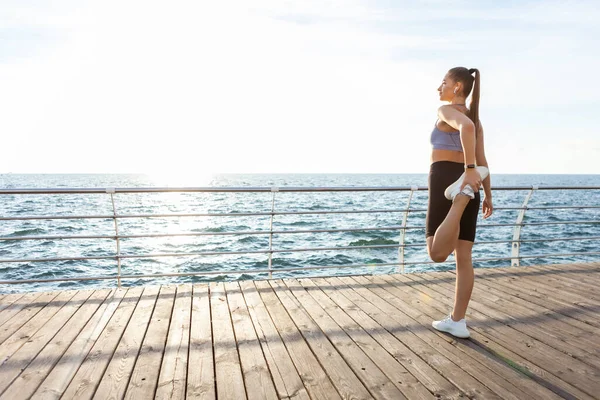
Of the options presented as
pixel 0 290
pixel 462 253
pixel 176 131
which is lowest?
pixel 0 290

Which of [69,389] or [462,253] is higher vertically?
[462,253]

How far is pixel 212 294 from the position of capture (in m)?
3.40

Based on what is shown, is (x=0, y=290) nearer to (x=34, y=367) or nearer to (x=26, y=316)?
(x=26, y=316)

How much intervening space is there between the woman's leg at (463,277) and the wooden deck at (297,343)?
21cm

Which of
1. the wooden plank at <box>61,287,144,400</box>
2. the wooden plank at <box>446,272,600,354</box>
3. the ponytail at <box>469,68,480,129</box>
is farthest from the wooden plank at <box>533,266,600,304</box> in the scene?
the wooden plank at <box>61,287,144,400</box>

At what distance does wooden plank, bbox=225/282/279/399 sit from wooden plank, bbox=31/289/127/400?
32.9 inches

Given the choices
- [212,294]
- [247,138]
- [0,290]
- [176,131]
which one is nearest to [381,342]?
[212,294]

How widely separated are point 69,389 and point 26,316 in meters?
1.31

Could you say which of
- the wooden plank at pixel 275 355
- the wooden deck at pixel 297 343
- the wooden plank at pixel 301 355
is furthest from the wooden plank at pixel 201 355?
the wooden plank at pixel 301 355

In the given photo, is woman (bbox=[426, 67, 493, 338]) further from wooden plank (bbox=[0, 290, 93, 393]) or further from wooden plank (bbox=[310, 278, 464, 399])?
wooden plank (bbox=[0, 290, 93, 393])

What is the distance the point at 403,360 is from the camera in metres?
2.21

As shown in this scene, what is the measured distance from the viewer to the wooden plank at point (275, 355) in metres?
1.87

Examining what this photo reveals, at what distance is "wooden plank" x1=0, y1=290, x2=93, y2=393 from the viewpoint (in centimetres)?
204

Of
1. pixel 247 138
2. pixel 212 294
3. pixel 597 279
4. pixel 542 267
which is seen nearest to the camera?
pixel 212 294
